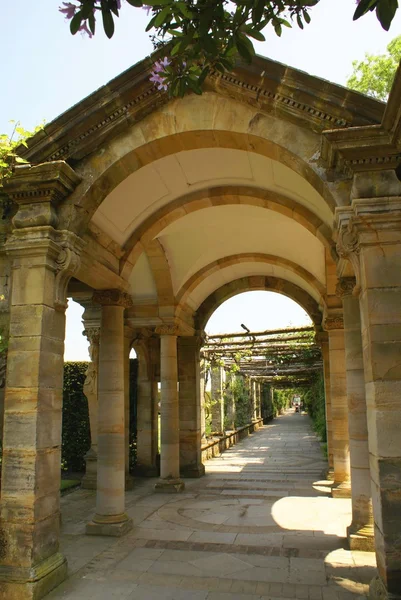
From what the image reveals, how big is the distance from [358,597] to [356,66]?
18134 mm

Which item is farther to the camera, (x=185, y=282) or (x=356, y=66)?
(x=356, y=66)

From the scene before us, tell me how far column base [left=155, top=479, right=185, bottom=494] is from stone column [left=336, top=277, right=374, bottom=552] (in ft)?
14.3

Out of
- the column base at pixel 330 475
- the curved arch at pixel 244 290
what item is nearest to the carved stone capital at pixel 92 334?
the curved arch at pixel 244 290

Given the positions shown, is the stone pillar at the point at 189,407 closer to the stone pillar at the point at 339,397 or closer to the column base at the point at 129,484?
the column base at the point at 129,484

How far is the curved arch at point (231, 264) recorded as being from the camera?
379 inches

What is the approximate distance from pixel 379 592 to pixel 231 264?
284 inches

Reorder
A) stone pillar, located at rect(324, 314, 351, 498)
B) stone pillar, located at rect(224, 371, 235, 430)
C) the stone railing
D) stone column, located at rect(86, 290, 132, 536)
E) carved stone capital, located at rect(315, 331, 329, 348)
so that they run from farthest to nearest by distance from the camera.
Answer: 1. stone pillar, located at rect(224, 371, 235, 430)
2. the stone railing
3. carved stone capital, located at rect(315, 331, 329, 348)
4. stone pillar, located at rect(324, 314, 351, 498)
5. stone column, located at rect(86, 290, 132, 536)

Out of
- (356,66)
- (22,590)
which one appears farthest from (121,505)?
(356,66)

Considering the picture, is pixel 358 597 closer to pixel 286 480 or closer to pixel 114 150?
pixel 114 150

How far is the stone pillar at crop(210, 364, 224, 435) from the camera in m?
17.0

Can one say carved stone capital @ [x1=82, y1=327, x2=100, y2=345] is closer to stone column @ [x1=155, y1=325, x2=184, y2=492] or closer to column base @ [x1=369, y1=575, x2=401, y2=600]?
stone column @ [x1=155, y1=325, x2=184, y2=492]

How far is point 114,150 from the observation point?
5.07 m

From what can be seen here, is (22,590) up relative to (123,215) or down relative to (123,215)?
down

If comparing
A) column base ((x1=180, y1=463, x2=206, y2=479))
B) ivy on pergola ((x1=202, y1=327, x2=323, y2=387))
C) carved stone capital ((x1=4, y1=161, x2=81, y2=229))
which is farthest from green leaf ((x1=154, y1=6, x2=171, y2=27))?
ivy on pergola ((x1=202, y1=327, x2=323, y2=387))
